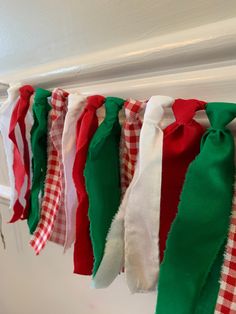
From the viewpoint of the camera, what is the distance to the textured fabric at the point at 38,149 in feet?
1.39

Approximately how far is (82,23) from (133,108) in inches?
6.8

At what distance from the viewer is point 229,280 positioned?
0.84 feet

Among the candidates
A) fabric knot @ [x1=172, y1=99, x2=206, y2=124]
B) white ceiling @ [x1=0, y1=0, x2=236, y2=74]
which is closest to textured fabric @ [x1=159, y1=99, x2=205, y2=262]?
fabric knot @ [x1=172, y1=99, x2=206, y2=124]

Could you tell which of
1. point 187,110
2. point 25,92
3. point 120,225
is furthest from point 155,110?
point 25,92

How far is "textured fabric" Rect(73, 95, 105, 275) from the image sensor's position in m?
0.36

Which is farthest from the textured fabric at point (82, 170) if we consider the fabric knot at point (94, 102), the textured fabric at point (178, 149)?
the textured fabric at point (178, 149)

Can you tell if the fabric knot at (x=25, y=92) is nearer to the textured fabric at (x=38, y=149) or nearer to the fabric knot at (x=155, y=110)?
the textured fabric at (x=38, y=149)

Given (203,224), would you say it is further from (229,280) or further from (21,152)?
(21,152)

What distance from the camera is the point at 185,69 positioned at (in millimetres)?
332

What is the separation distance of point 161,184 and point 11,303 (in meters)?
0.80

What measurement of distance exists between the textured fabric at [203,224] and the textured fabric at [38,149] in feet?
0.81

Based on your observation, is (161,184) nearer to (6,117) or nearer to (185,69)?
(185,69)

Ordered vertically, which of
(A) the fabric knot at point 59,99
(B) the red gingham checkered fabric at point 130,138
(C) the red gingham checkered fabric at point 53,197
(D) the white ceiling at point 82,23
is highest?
(D) the white ceiling at point 82,23

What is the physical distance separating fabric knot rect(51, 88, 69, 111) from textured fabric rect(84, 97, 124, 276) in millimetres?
80
